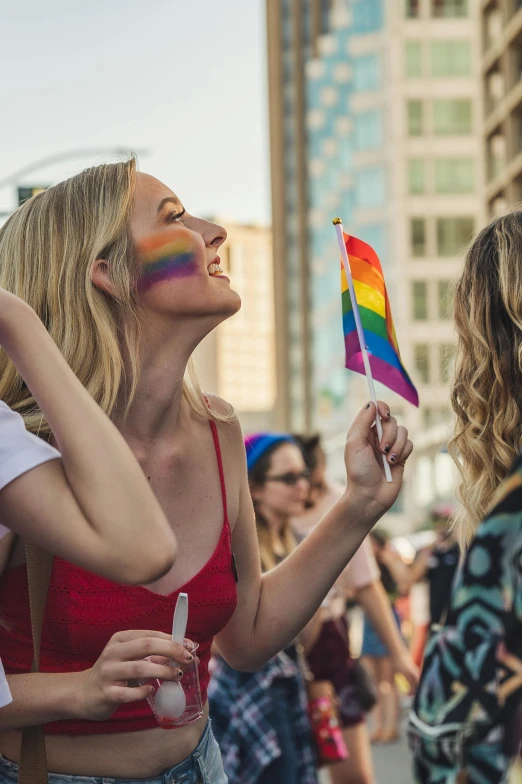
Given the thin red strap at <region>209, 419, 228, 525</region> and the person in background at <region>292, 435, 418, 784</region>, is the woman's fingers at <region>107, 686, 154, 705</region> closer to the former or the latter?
the thin red strap at <region>209, 419, 228, 525</region>

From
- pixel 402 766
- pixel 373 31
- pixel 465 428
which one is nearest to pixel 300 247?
pixel 373 31

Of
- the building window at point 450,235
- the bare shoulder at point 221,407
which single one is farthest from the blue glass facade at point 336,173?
the bare shoulder at point 221,407

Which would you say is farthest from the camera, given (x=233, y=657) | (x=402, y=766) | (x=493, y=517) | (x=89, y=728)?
(x=402, y=766)

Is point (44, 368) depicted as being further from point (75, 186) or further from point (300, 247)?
point (300, 247)

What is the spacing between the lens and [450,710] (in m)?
1.87

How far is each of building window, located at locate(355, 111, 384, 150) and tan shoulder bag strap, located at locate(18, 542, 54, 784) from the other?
7548 cm

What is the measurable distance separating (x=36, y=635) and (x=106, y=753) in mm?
345

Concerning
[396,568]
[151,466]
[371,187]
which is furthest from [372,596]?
[371,187]

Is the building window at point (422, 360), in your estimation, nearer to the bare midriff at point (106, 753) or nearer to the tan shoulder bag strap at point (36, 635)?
the bare midriff at point (106, 753)

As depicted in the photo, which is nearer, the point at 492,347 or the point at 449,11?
the point at 492,347

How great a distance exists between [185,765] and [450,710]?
1.17 meters

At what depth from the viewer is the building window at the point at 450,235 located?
72375mm

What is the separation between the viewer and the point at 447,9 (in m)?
75.8

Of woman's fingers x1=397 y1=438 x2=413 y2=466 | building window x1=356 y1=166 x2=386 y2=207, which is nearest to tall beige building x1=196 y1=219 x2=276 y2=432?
building window x1=356 y1=166 x2=386 y2=207
